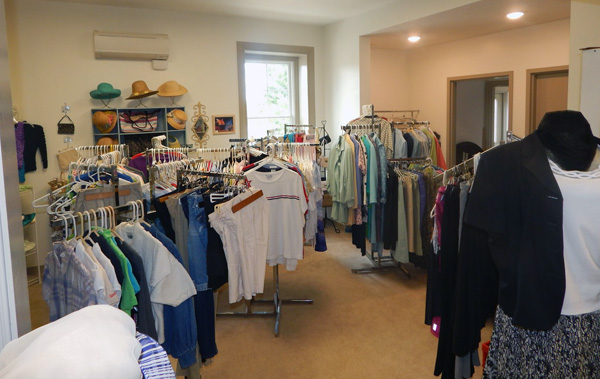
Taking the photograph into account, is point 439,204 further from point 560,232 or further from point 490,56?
point 490,56

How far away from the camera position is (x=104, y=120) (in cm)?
488

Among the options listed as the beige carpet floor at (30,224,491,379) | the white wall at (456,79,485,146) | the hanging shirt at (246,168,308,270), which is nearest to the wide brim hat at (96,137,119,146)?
the beige carpet floor at (30,224,491,379)

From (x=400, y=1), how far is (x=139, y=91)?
3.15 m

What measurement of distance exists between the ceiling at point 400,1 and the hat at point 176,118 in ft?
4.03

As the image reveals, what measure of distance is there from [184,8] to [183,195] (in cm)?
379

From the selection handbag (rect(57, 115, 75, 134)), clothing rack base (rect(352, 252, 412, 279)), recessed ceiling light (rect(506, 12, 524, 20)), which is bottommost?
clothing rack base (rect(352, 252, 412, 279))

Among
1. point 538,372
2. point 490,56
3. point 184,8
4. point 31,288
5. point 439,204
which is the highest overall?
point 184,8

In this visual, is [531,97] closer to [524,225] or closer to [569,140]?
[569,140]

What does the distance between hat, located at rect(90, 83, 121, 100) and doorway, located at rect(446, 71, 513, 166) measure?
15.2 feet

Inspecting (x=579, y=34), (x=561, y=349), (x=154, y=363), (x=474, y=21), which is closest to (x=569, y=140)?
(x=561, y=349)

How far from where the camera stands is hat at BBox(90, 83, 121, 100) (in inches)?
191

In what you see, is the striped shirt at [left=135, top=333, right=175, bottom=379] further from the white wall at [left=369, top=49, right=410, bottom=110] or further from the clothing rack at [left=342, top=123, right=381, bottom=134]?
the white wall at [left=369, top=49, right=410, bottom=110]

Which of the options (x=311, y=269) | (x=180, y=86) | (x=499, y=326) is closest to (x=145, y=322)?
(x=499, y=326)

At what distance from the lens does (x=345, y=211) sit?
13.5 ft
